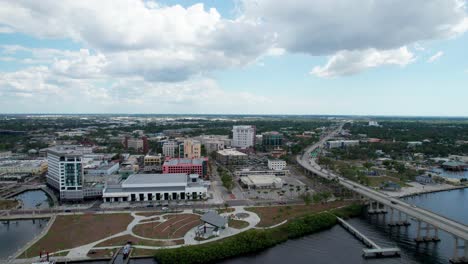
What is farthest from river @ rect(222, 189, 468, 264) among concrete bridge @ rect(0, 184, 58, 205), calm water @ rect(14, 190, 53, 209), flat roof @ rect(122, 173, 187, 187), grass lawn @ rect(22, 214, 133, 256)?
concrete bridge @ rect(0, 184, 58, 205)

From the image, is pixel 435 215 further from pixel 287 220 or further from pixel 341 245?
pixel 287 220

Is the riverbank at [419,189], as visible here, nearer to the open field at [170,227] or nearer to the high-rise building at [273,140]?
the open field at [170,227]

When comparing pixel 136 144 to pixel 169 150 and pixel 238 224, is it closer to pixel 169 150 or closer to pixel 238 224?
pixel 169 150

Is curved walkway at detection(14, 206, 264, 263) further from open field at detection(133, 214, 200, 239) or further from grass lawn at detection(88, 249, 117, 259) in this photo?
open field at detection(133, 214, 200, 239)

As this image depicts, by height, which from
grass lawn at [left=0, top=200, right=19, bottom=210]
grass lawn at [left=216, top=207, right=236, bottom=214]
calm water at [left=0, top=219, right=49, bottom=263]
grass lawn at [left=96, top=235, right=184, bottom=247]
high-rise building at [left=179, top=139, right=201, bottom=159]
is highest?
high-rise building at [left=179, top=139, right=201, bottom=159]

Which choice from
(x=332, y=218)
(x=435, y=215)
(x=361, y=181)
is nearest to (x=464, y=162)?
(x=361, y=181)
